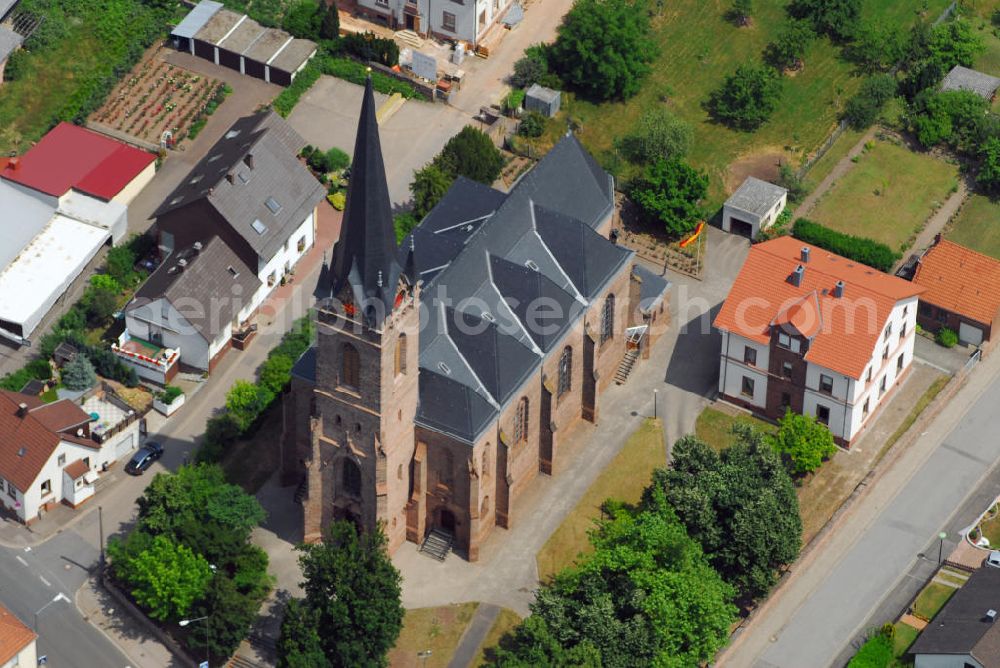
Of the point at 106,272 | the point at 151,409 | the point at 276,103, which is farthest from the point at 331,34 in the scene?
the point at 151,409

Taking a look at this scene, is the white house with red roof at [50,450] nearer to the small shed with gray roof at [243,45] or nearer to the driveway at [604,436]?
the driveway at [604,436]

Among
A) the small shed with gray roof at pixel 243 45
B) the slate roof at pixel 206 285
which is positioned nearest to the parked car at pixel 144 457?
the slate roof at pixel 206 285

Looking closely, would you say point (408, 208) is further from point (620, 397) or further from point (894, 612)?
point (894, 612)

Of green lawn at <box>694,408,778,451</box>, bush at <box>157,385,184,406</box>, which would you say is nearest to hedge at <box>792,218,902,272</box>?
green lawn at <box>694,408,778,451</box>

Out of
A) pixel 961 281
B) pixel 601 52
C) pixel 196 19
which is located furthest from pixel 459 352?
pixel 196 19

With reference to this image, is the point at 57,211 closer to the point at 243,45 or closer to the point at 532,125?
the point at 243,45

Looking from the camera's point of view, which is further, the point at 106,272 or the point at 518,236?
the point at 106,272
